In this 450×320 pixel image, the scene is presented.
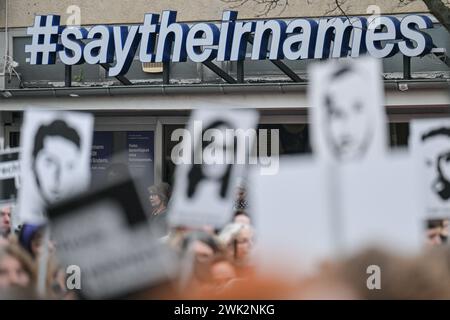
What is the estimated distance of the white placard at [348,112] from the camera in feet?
13.9

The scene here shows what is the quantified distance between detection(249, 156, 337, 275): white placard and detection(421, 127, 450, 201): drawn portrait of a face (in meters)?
0.93

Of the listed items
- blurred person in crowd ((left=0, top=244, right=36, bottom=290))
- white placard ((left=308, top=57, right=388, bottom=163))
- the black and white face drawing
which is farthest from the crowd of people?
white placard ((left=308, top=57, right=388, bottom=163))

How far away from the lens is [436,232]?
5.15 m

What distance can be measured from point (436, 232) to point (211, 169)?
1387 mm

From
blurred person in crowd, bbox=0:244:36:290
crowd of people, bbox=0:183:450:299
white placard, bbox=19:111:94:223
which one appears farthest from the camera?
blurred person in crowd, bbox=0:244:36:290

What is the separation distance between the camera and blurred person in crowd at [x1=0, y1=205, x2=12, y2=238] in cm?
605

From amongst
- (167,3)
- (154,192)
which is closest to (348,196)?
(154,192)

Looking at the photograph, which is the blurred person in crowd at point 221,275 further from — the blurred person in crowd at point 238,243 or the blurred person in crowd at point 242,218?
the blurred person in crowd at point 242,218

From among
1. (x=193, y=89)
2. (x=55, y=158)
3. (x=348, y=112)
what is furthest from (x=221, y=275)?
(x=193, y=89)

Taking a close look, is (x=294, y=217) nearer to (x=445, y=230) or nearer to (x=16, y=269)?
(x=445, y=230)

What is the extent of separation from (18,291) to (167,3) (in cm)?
1059

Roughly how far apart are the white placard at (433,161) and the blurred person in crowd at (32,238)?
228 cm

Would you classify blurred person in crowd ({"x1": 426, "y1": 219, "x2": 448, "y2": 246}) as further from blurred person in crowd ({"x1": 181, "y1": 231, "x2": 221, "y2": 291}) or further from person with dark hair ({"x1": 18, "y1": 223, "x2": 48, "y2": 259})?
person with dark hair ({"x1": 18, "y1": 223, "x2": 48, "y2": 259})

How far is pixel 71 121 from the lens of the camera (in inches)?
201
